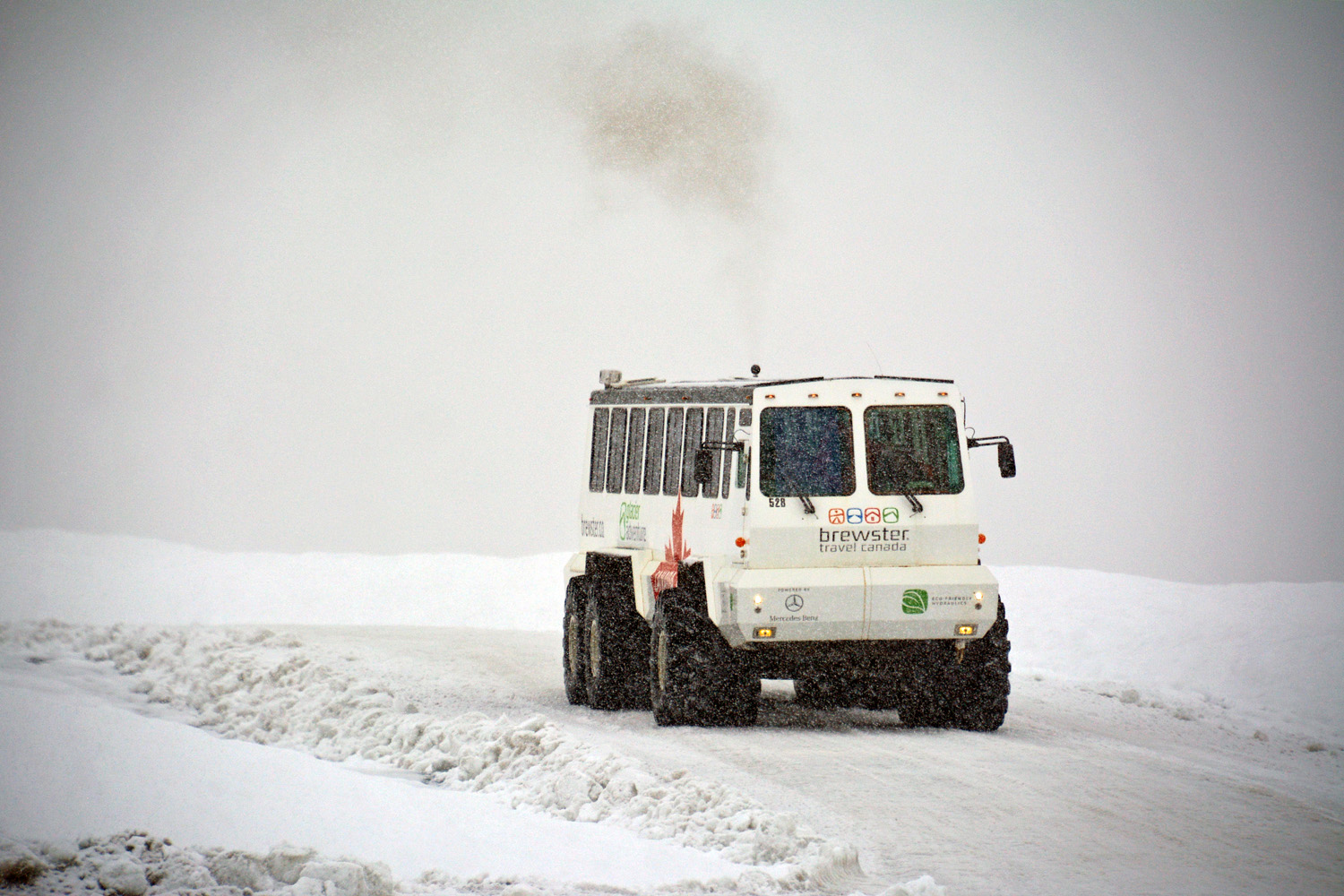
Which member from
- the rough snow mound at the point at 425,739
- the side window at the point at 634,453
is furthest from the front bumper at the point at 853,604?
the side window at the point at 634,453

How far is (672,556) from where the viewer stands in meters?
14.9

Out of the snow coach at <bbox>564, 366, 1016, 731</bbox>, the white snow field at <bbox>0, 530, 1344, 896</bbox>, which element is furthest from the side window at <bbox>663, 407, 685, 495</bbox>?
the white snow field at <bbox>0, 530, 1344, 896</bbox>

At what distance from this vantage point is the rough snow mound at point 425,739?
30.9 ft

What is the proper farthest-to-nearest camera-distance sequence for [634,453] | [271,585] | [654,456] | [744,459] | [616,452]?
1. [271,585]
2. [616,452]
3. [634,453]
4. [654,456]
5. [744,459]

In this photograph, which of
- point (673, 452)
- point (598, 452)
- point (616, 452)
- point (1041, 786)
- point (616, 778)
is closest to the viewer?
point (616, 778)

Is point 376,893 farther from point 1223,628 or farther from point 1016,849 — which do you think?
point 1223,628

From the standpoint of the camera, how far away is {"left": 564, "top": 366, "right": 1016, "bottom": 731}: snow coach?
13.7 meters

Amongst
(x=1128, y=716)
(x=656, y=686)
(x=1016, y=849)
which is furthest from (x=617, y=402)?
(x=1016, y=849)

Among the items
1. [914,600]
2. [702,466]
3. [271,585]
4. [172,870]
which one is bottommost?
[172,870]

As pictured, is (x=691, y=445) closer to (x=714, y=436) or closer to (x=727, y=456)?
(x=714, y=436)

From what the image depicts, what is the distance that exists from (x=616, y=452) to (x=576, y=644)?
1992mm

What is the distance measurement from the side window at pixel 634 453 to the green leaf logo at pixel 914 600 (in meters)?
3.37

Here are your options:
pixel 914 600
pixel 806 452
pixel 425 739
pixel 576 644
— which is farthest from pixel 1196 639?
pixel 425 739

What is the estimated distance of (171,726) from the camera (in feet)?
42.2
